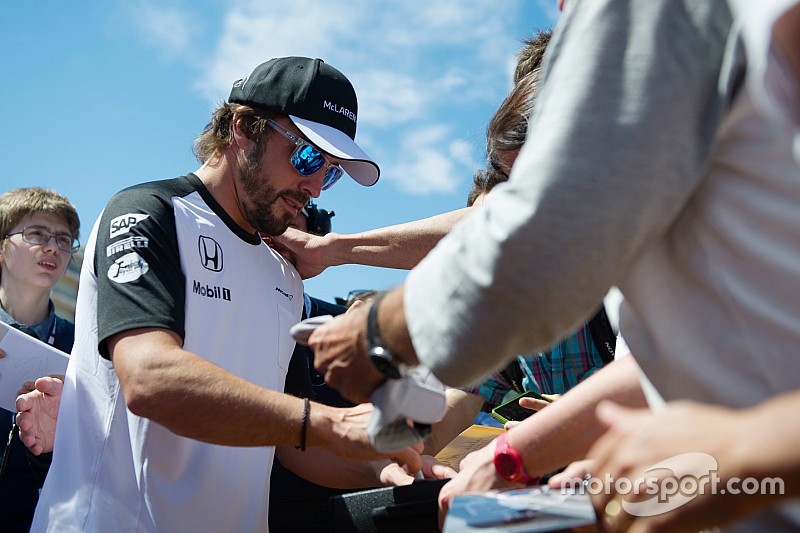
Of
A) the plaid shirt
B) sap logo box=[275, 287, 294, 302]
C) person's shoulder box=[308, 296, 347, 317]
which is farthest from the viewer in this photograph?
person's shoulder box=[308, 296, 347, 317]

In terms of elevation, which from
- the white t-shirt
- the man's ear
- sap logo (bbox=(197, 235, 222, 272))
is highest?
the man's ear

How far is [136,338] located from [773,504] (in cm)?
167

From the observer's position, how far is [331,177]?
10.3 ft

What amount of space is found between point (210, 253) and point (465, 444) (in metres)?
1.61

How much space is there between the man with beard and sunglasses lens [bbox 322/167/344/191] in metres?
0.01

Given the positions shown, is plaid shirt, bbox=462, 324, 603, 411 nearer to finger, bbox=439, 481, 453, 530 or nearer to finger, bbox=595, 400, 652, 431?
finger, bbox=439, 481, 453, 530

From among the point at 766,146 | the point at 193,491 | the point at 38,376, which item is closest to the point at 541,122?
the point at 766,146

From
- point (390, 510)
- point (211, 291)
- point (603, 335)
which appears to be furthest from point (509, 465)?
point (211, 291)

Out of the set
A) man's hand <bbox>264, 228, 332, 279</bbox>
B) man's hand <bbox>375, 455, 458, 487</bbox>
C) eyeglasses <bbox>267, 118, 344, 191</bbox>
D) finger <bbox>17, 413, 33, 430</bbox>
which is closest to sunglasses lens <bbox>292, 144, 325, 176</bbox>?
eyeglasses <bbox>267, 118, 344, 191</bbox>

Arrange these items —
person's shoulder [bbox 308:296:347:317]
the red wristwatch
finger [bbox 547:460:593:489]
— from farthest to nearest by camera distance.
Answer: person's shoulder [bbox 308:296:347:317]
the red wristwatch
finger [bbox 547:460:593:489]

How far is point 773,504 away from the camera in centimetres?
85

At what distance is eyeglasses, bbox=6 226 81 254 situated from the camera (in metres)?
4.39

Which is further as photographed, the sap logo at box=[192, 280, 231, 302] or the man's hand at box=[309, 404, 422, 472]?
the sap logo at box=[192, 280, 231, 302]

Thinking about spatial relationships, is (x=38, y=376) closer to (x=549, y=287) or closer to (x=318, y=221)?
(x=318, y=221)
